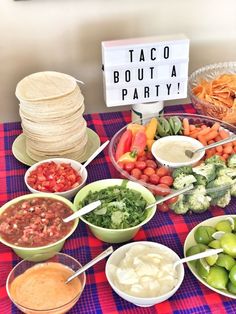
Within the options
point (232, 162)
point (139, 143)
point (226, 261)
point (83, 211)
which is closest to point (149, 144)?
point (139, 143)

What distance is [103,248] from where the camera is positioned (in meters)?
1.13

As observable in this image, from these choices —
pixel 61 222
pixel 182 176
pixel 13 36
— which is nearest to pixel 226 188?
pixel 182 176

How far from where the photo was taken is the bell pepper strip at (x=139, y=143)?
1.34 metres

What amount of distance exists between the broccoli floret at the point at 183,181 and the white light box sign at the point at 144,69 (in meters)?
0.35

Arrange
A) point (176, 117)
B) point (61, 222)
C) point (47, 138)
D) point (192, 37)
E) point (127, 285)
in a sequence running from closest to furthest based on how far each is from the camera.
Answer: point (127, 285) < point (61, 222) < point (47, 138) < point (176, 117) < point (192, 37)

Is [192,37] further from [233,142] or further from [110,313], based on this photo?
[110,313]

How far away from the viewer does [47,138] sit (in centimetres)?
133

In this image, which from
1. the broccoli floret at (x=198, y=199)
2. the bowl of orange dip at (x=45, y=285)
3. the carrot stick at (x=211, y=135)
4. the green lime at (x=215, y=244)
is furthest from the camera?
the carrot stick at (x=211, y=135)

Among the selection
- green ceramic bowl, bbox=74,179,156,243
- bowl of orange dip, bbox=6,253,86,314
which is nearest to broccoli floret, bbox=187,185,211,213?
green ceramic bowl, bbox=74,179,156,243

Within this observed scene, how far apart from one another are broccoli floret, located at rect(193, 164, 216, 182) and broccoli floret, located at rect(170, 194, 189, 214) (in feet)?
0.25

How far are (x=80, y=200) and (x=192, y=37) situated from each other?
0.87 meters

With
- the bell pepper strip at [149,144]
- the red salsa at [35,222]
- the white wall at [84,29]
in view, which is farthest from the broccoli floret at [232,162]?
the white wall at [84,29]

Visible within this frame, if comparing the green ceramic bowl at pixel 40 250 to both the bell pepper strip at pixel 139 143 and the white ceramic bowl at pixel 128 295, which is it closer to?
the white ceramic bowl at pixel 128 295

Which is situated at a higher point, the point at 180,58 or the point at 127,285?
the point at 180,58
